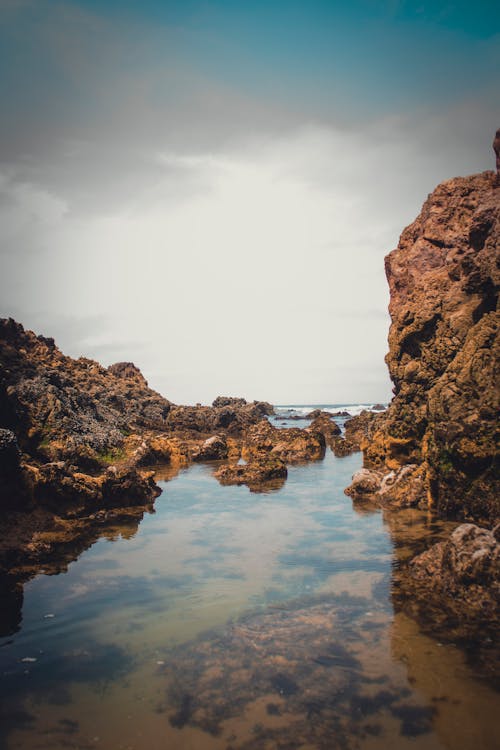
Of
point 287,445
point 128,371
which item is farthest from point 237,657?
point 128,371

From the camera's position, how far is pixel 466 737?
14.5 feet

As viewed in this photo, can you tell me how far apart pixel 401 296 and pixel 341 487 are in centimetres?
1094

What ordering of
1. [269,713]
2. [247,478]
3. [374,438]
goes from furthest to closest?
1. [247,478]
2. [374,438]
3. [269,713]

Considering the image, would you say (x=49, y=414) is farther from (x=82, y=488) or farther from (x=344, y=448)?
(x=344, y=448)

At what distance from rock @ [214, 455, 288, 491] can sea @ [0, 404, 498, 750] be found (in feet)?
35.2

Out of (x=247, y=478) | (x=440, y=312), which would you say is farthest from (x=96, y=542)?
(x=440, y=312)

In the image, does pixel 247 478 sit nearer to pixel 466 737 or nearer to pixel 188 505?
pixel 188 505

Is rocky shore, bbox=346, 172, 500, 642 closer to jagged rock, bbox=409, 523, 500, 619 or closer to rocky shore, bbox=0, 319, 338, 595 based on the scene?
jagged rock, bbox=409, 523, 500, 619

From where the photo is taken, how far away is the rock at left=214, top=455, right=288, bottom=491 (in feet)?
73.2

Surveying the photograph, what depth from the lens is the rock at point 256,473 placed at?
73.2 ft

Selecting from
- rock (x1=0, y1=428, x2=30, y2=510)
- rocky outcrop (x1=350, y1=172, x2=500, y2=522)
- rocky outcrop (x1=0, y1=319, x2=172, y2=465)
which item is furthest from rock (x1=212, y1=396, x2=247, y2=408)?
rock (x1=0, y1=428, x2=30, y2=510)

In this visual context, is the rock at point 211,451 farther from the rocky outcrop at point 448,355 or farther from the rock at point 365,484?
the rock at point 365,484

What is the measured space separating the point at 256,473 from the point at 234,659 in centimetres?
1668

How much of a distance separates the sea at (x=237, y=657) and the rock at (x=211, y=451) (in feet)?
67.8
